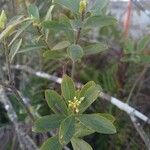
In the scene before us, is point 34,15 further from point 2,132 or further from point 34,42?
point 2,132

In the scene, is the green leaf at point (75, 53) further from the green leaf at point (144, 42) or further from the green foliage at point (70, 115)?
the green leaf at point (144, 42)

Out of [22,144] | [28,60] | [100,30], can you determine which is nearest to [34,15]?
[22,144]

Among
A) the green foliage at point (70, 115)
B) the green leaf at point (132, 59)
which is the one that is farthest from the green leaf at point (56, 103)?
the green leaf at point (132, 59)

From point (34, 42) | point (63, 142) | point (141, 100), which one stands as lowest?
point (141, 100)

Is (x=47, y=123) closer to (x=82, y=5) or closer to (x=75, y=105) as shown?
(x=75, y=105)

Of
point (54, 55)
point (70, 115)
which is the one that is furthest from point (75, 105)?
point (54, 55)
